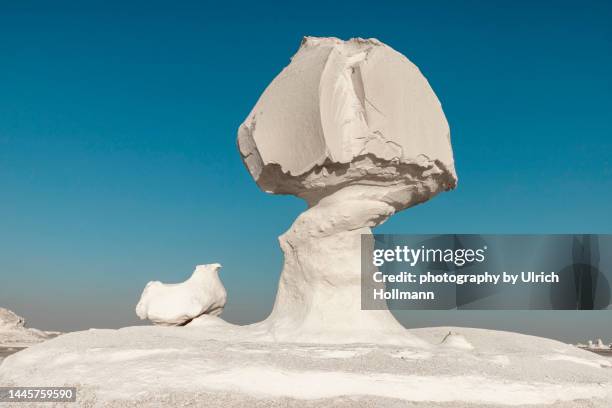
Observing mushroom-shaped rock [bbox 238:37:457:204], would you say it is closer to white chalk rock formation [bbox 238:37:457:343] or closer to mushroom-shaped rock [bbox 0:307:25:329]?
white chalk rock formation [bbox 238:37:457:343]

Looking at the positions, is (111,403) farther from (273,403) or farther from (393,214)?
(393,214)

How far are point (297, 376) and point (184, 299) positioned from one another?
5680mm

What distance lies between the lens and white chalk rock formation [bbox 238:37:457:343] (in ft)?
34.3

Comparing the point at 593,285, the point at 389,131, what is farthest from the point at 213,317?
the point at 593,285

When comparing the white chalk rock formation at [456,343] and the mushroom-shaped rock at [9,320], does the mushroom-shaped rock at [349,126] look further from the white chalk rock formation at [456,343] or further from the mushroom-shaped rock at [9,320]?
the mushroom-shaped rock at [9,320]

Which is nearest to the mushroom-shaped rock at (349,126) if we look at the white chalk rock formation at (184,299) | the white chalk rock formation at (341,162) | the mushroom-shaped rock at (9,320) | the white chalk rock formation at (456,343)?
the white chalk rock formation at (341,162)

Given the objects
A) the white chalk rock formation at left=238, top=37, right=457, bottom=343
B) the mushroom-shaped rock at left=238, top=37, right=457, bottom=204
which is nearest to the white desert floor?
the white chalk rock formation at left=238, top=37, right=457, bottom=343

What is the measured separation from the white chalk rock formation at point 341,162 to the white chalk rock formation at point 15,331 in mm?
22999

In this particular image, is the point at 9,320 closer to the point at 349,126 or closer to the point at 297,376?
the point at 349,126

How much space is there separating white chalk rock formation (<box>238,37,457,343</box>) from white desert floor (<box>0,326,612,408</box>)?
6.21 ft

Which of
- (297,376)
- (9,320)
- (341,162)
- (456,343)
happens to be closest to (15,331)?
(9,320)

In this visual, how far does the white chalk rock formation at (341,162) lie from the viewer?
10.5 m

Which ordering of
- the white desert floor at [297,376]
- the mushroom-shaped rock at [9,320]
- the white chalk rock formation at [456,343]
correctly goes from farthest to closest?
1. the mushroom-shaped rock at [9,320]
2. the white chalk rock formation at [456,343]
3. the white desert floor at [297,376]

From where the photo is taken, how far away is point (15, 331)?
3184cm
